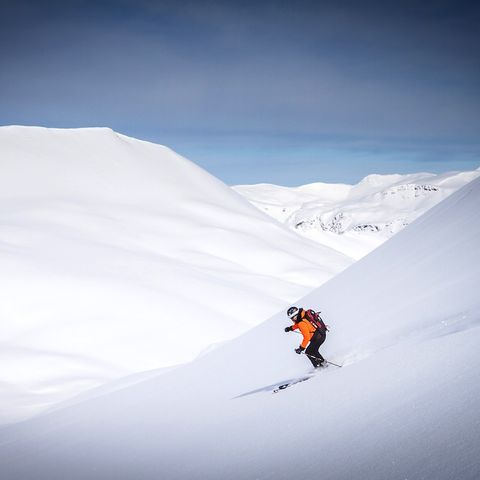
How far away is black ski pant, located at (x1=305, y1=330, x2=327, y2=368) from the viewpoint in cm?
761

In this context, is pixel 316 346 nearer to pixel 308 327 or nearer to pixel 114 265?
pixel 308 327

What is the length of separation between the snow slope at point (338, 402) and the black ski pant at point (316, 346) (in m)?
0.44

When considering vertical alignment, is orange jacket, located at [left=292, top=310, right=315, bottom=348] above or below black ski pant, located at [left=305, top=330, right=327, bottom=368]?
above

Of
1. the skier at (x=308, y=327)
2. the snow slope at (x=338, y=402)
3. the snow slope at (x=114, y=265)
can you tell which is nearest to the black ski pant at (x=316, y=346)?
the skier at (x=308, y=327)

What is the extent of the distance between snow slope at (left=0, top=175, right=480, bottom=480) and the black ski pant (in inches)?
17.4

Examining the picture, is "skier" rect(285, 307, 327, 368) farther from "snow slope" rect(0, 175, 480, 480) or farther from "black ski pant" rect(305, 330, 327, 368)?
"snow slope" rect(0, 175, 480, 480)

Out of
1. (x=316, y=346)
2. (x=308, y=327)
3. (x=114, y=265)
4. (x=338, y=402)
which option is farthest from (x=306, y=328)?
(x=114, y=265)

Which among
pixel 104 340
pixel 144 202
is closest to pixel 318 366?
pixel 104 340

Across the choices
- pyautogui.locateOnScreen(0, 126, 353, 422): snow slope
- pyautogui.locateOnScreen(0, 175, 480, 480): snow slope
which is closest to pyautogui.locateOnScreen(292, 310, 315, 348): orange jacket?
pyautogui.locateOnScreen(0, 175, 480, 480): snow slope

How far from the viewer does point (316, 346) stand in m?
7.68

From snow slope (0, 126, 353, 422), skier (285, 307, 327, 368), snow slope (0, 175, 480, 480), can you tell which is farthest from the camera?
snow slope (0, 126, 353, 422)

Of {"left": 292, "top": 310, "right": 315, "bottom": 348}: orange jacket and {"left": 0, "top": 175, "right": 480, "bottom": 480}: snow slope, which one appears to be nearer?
{"left": 0, "top": 175, "right": 480, "bottom": 480}: snow slope

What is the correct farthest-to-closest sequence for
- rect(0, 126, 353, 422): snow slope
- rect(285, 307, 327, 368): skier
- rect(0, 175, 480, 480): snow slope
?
rect(0, 126, 353, 422): snow slope < rect(285, 307, 327, 368): skier < rect(0, 175, 480, 480): snow slope

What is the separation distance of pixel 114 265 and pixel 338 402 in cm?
3233
